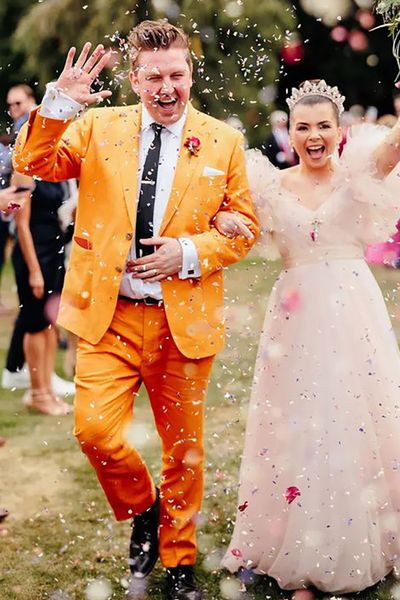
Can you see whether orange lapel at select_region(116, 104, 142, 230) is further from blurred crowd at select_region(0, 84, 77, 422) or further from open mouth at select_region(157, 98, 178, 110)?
blurred crowd at select_region(0, 84, 77, 422)

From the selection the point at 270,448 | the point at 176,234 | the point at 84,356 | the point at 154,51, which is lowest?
the point at 270,448

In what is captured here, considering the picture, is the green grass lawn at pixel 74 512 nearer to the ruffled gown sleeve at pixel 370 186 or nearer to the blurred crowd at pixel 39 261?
the blurred crowd at pixel 39 261

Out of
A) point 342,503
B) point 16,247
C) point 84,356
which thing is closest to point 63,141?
point 84,356

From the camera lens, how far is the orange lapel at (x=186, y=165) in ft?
11.8

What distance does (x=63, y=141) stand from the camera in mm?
3598

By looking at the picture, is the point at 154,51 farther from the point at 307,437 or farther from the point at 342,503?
the point at 342,503

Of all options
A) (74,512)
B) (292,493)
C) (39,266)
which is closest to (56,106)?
(292,493)

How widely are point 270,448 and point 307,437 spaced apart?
18 cm

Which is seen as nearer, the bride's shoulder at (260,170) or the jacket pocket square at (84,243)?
the jacket pocket square at (84,243)

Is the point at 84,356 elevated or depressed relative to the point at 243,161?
depressed

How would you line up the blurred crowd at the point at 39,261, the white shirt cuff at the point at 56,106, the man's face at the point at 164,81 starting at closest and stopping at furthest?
the white shirt cuff at the point at 56,106, the man's face at the point at 164,81, the blurred crowd at the point at 39,261

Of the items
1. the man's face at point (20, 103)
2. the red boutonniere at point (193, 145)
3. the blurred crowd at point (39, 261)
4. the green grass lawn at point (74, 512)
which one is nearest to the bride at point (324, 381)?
the green grass lawn at point (74, 512)

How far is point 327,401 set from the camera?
3.82m

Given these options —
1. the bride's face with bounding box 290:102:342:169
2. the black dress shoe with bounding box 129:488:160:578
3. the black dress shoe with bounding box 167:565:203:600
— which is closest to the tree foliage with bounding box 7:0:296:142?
the bride's face with bounding box 290:102:342:169
